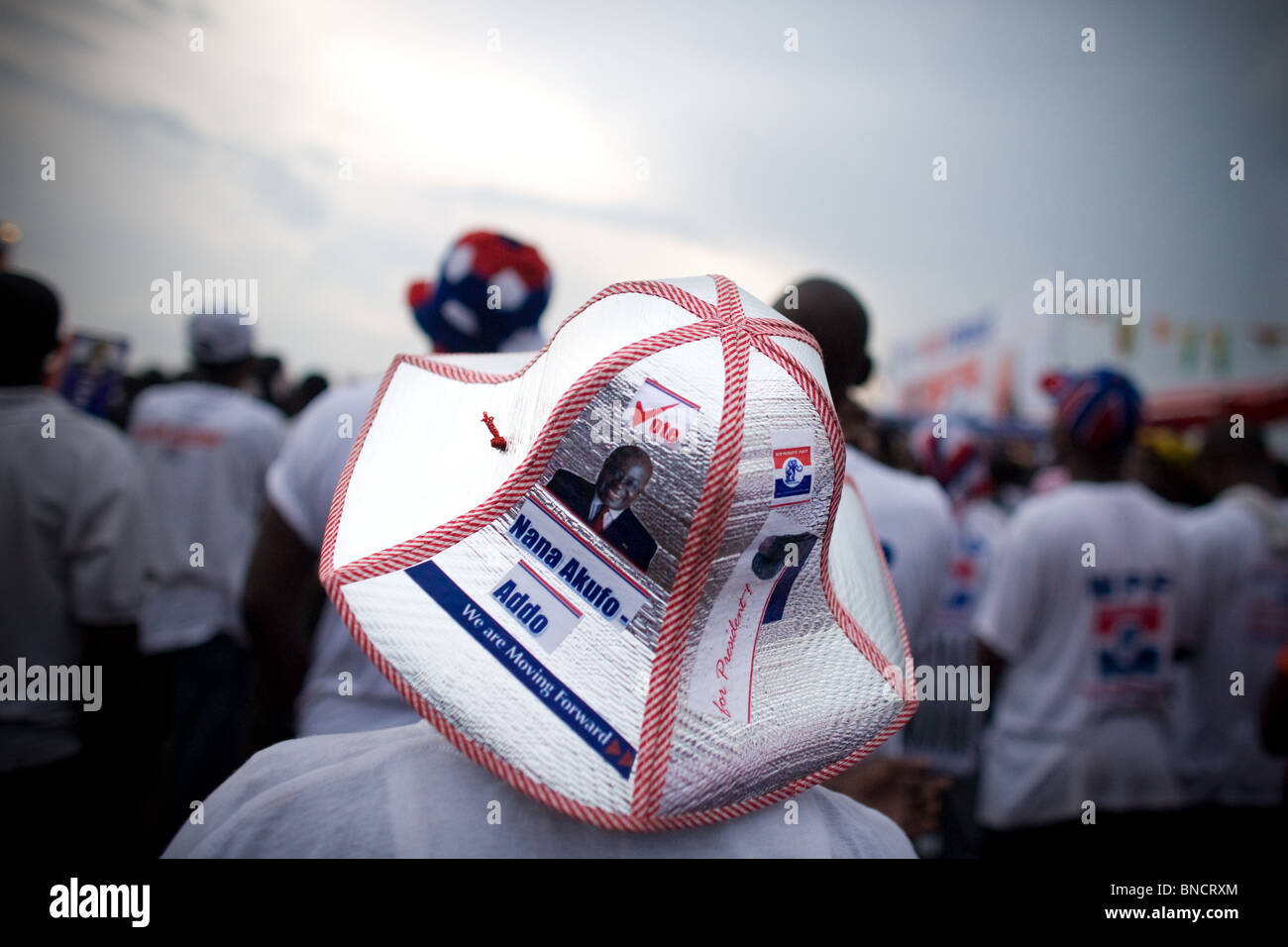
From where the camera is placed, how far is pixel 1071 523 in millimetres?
2752

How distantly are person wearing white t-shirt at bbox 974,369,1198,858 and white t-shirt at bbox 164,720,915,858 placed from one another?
2.13 meters

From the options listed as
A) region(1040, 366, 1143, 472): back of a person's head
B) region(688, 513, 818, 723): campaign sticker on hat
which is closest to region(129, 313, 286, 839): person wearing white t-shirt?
region(688, 513, 818, 723): campaign sticker on hat

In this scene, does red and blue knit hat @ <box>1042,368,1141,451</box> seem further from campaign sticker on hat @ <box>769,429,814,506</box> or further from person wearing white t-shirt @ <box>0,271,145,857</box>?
person wearing white t-shirt @ <box>0,271,145,857</box>

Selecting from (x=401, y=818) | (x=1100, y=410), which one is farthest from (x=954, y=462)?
(x=401, y=818)

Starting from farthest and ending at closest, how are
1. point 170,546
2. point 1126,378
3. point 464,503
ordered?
point 170,546 → point 1126,378 → point 464,503

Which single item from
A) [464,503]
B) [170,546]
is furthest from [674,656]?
[170,546]

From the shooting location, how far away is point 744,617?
94 cm

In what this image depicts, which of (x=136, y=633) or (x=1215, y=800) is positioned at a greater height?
(x=136, y=633)

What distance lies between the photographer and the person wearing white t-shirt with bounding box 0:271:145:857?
2092 millimetres

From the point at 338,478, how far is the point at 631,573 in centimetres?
126

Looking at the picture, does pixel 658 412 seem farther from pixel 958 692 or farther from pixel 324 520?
pixel 958 692
